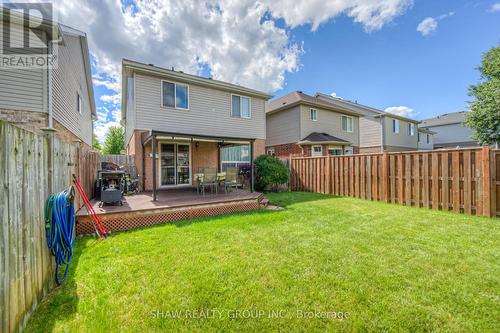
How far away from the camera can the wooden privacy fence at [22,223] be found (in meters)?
1.80

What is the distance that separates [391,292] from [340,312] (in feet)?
2.70

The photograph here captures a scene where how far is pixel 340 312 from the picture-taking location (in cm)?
229

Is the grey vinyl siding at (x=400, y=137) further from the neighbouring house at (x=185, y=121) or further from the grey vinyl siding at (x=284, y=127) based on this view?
the neighbouring house at (x=185, y=121)

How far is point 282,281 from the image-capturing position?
9.43ft

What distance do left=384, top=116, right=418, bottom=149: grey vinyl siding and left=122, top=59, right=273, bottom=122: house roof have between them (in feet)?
47.7

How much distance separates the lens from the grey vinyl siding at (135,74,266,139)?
9602mm

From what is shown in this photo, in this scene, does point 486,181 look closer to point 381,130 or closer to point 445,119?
point 381,130

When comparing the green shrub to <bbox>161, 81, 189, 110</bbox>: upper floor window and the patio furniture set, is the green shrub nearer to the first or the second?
the patio furniture set

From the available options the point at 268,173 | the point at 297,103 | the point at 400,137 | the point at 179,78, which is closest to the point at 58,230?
the point at 268,173

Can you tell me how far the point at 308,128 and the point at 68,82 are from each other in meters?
14.9

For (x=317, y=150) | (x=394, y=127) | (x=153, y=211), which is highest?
(x=394, y=127)

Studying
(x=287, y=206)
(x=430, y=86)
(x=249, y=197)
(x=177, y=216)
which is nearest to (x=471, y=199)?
(x=287, y=206)

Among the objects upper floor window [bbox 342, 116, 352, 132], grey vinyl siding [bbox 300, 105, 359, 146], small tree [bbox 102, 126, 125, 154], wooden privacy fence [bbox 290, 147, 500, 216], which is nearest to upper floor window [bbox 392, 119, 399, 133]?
grey vinyl siding [bbox 300, 105, 359, 146]

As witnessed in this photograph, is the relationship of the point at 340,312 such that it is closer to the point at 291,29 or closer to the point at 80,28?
the point at 291,29
